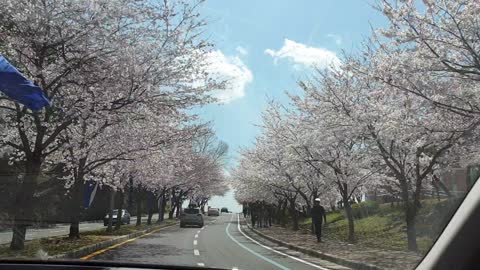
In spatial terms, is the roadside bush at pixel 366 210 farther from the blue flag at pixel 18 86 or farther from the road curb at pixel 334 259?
the blue flag at pixel 18 86

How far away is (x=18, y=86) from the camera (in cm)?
1113

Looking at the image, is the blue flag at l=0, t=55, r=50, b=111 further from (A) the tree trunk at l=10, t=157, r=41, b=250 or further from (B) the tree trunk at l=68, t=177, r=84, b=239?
(B) the tree trunk at l=68, t=177, r=84, b=239

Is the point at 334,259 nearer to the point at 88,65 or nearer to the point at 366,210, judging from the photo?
the point at 88,65

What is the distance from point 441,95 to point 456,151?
260 centimetres

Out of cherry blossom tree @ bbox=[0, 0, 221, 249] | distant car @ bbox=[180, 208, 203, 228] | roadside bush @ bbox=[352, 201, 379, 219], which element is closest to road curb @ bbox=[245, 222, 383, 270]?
cherry blossom tree @ bbox=[0, 0, 221, 249]

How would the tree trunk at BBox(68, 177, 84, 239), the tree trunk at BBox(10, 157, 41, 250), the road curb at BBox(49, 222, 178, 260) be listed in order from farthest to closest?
the tree trunk at BBox(68, 177, 84, 239), the tree trunk at BBox(10, 157, 41, 250), the road curb at BBox(49, 222, 178, 260)

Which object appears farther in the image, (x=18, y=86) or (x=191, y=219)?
(x=191, y=219)

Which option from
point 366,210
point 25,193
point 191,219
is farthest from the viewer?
point 191,219

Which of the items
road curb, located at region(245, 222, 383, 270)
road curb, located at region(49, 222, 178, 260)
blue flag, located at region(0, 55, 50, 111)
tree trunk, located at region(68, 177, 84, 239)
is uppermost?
blue flag, located at region(0, 55, 50, 111)

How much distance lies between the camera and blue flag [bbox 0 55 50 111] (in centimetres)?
1073

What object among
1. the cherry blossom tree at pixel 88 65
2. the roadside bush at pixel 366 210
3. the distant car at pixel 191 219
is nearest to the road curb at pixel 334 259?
the cherry blossom tree at pixel 88 65

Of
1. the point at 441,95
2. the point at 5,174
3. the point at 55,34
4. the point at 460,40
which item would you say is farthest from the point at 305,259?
the point at 5,174

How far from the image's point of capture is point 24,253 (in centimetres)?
1404

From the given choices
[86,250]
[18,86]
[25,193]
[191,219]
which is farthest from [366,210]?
[18,86]
